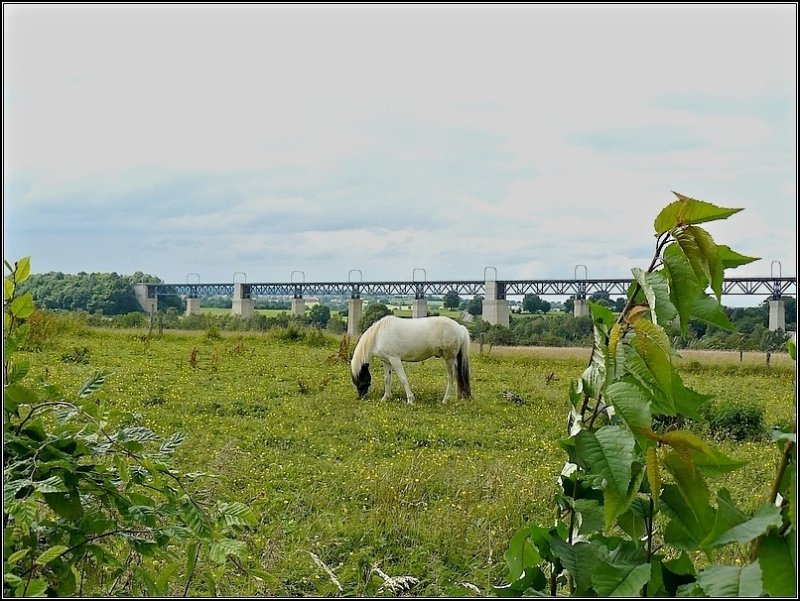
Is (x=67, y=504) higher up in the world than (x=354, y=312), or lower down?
lower down

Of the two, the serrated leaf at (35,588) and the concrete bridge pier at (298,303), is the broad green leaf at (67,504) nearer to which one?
the serrated leaf at (35,588)

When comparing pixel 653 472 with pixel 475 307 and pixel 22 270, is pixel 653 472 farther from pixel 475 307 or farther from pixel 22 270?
pixel 475 307

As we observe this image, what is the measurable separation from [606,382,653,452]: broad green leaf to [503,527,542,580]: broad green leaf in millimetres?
315

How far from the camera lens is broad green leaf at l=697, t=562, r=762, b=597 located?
0.68m

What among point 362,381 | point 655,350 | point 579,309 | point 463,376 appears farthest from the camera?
point 579,309

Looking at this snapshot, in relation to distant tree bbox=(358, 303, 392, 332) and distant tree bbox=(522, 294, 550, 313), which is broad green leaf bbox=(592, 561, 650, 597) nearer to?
distant tree bbox=(358, 303, 392, 332)

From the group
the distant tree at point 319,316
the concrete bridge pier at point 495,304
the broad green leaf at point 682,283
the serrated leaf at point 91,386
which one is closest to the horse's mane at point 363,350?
the distant tree at point 319,316

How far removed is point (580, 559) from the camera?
89 cm

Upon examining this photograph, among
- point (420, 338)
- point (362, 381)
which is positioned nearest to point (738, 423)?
point (420, 338)

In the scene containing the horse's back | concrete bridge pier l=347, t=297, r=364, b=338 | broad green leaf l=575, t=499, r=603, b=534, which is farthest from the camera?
concrete bridge pier l=347, t=297, r=364, b=338

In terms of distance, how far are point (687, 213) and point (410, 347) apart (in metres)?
8.75

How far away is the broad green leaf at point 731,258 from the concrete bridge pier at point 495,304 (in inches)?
709

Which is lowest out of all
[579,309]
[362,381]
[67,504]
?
[362,381]

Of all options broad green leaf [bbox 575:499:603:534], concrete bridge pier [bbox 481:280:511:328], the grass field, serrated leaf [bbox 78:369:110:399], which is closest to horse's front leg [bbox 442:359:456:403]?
the grass field
